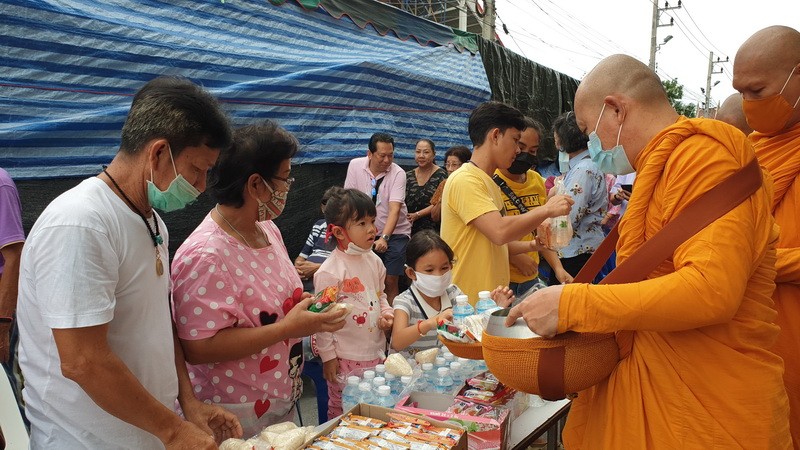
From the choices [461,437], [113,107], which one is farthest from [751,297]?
[113,107]

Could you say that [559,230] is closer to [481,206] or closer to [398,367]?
[481,206]

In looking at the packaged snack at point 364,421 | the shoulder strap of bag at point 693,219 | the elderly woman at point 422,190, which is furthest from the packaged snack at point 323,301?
the elderly woman at point 422,190

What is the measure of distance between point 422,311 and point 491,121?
111 cm

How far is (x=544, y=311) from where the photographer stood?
1.42 meters

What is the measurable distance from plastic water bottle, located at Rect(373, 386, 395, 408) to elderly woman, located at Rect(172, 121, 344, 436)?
0.33 metres

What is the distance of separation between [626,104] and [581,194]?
2889mm

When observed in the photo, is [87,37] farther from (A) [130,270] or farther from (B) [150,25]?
(A) [130,270]

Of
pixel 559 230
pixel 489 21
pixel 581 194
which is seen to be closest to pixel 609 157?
pixel 559 230

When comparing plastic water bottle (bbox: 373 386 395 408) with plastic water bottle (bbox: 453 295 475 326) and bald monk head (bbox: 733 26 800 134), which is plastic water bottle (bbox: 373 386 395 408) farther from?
bald monk head (bbox: 733 26 800 134)

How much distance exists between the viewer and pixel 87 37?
319 cm

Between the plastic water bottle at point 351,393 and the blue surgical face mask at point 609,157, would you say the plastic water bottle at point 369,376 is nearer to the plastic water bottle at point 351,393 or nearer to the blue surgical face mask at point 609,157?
the plastic water bottle at point 351,393

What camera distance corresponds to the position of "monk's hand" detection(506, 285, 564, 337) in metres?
1.41

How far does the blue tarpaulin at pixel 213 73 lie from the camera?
9.85 ft

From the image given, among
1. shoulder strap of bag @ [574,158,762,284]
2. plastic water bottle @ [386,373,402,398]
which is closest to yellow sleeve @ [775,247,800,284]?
shoulder strap of bag @ [574,158,762,284]
